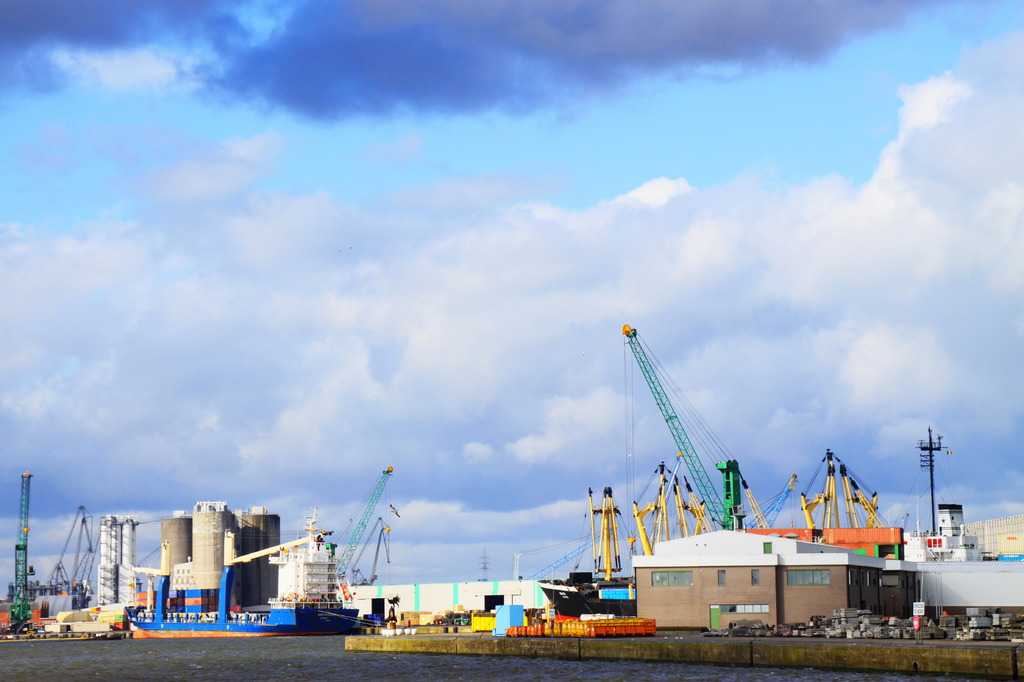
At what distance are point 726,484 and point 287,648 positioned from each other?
5361 cm

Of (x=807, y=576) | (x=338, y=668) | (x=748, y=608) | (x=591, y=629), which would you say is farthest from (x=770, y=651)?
(x=338, y=668)

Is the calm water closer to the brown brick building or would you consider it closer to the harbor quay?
the harbor quay

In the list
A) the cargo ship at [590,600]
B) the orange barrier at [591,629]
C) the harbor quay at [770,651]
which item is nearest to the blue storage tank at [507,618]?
the harbor quay at [770,651]

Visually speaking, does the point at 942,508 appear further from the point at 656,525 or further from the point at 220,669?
the point at 220,669

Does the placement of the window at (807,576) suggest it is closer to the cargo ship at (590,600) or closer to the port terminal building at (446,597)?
the cargo ship at (590,600)

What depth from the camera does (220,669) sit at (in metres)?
85.7

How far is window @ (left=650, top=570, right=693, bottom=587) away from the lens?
296 feet

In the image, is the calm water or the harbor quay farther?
the calm water

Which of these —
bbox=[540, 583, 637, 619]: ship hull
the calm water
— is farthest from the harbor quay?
bbox=[540, 583, 637, 619]: ship hull

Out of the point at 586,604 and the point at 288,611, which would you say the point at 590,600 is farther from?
the point at 288,611

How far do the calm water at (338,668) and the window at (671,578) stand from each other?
1501 cm

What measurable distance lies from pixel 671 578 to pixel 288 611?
76.9 metres

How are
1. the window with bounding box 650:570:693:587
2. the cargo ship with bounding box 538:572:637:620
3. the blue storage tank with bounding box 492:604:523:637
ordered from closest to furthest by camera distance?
the blue storage tank with bounding box 492:604:523:637 → the window with bounding box 650:570:693:587 → the cargo ship with bounding box 538:572:637:620

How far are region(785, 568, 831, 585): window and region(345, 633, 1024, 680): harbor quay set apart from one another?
40.0 ft
